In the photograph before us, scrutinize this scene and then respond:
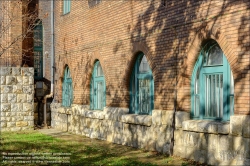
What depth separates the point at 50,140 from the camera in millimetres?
14008

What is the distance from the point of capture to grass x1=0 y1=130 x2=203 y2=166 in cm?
986

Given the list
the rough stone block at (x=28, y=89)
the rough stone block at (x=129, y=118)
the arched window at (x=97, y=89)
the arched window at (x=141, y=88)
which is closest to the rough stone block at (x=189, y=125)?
the arched window at (x=141, y=88)

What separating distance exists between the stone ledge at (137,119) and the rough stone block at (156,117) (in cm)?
18

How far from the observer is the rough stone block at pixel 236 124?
27.3 ft

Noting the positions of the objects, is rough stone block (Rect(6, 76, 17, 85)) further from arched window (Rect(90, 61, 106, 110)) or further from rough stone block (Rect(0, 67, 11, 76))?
arched window (Rect(90, 61, 106, 110))

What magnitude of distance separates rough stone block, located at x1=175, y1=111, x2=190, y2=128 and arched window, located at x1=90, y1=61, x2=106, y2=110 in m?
4.64

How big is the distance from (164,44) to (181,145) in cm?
256

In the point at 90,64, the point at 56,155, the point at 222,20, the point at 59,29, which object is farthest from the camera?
the point at 59,29

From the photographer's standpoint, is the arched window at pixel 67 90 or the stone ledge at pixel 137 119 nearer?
the stone ledge at pixel 137 119

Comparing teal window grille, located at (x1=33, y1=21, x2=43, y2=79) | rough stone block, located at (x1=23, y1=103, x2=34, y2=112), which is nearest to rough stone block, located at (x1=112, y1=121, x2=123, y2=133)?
rough stone block, located at (x1=23, y1=103, x2=34, y2=112)

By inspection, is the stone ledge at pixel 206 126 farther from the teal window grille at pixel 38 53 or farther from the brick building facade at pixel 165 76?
the teal window grille at pixel 38 53

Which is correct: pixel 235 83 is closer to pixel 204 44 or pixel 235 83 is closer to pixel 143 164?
pixel 204 44

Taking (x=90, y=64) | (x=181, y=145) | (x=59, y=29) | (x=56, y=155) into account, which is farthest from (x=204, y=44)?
(x=59, y=29)

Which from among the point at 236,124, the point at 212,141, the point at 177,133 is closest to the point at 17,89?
the point at 177,133
